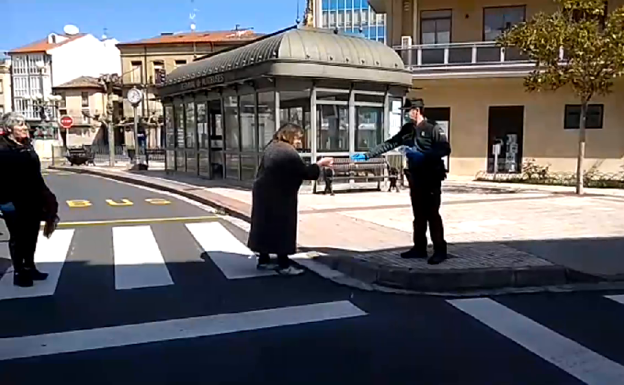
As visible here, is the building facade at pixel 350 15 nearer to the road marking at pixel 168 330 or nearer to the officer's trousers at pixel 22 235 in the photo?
the officer's trousers at pixel 22 235

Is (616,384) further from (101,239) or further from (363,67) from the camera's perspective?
(363,67)

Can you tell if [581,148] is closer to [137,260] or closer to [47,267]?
[137,260]

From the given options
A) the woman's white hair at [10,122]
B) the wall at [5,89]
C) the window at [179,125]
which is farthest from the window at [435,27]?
the wall at [5,89]

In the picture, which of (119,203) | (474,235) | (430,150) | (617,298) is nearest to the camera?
(617,298)

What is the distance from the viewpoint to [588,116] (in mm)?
21516

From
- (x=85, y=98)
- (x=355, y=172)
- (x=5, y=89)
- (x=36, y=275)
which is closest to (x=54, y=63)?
(x=85, y=98)

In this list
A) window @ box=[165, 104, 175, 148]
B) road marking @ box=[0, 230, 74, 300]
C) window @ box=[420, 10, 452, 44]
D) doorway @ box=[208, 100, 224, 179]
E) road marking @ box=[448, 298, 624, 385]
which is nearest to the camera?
road marking @ box=[448, 298, 624, 385]

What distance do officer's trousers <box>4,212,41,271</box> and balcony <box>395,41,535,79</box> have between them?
57.2 feet

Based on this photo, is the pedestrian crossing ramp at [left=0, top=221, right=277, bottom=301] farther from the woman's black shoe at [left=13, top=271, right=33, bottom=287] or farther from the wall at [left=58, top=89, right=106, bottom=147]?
the wall at [left=58, top=89, right=106, bottom=147]

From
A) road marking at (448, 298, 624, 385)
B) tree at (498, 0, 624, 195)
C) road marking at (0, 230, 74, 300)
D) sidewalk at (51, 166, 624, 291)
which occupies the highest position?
tree at (498, 0, 624, 195)

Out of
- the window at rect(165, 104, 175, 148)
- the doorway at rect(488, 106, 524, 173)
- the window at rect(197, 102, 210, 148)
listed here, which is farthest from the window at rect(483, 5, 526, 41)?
the window at rect(165, 104, 175, 148)

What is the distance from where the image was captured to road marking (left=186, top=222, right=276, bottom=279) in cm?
730

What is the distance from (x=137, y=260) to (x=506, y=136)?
17731mm

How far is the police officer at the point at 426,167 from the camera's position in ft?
22.4
